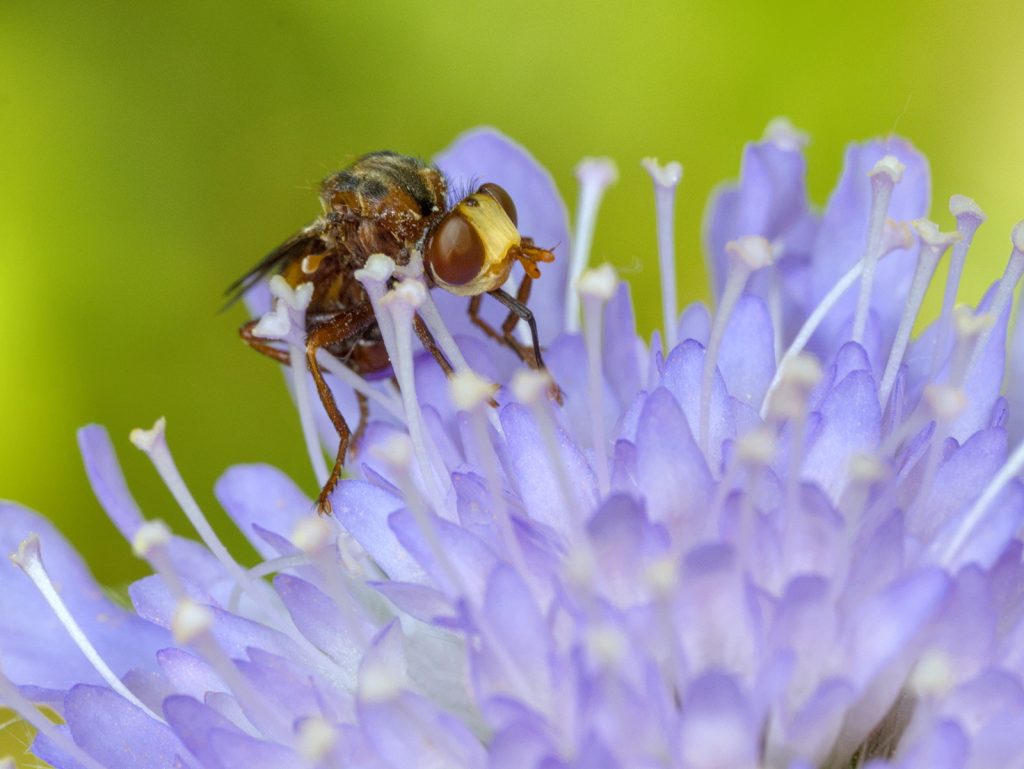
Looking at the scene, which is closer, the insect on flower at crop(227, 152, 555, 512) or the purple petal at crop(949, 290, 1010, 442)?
the purple petal at crop(949, 290, 1010, 442)

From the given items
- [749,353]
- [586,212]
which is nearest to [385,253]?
[586,212]

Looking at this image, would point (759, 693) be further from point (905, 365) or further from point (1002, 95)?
point (1002, 95)

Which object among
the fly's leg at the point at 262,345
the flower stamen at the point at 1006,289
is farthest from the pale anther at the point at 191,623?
the flower stamen at the point at 1006,289

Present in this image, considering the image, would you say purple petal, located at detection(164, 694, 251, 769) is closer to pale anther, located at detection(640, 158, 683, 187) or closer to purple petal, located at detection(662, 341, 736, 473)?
purple petal, located at detection(662, 341, 736, 473)

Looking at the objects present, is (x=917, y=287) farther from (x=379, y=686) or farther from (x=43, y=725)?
(x=43, y=725)

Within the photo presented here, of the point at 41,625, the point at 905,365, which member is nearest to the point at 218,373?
the point at 41,625

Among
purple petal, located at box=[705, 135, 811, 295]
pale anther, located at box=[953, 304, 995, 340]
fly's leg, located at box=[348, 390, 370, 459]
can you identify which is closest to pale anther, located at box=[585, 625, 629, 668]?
pale anther, located at box=[953, 304, 995, 340]

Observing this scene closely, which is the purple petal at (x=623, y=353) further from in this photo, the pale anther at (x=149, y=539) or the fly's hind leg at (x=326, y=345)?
the pale anther at (x=149, y=539)
